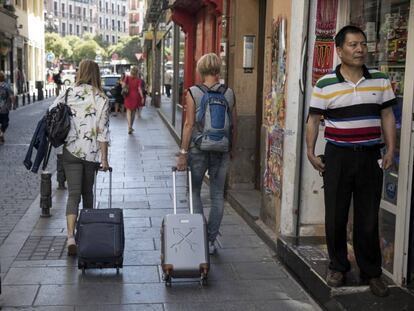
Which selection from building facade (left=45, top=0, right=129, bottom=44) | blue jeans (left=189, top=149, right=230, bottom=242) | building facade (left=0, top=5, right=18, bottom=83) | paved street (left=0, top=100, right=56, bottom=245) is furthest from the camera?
building facade (left=45, top=0, right=129, bottom=44)

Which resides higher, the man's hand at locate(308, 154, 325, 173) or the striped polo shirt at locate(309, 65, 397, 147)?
the striped polo shirt at locate(309, 65, 397, 147)

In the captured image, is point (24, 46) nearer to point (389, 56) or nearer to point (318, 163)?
point (389, 56)

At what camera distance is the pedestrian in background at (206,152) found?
5.62 meters

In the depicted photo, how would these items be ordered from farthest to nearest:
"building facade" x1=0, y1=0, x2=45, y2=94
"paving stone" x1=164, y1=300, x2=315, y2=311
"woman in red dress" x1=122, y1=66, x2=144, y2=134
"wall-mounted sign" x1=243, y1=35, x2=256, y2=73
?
"building facade" x1=0, y1=0, x2=45, y2=94 → "woman in red dress" x1=122, y1=66, x2=144, y2=134 → "wall-mounted sign" x1=243, y1=35, x2=256, y2=73 → "paving stone" x1=164, y1=300, x2=315, y2=311

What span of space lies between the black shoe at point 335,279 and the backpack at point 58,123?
274 centimetres

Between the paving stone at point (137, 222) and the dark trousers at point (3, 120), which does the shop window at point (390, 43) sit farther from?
the dark trousers at point (3, 120)

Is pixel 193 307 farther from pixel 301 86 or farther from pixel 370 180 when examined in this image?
pixel 301 86

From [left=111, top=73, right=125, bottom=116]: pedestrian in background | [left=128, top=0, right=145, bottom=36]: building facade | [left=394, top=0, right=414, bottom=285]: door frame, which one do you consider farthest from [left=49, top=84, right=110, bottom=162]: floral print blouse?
[left=128, top=0, right=145, bottom=36]: building facade

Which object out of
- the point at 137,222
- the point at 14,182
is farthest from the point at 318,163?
the point at 14,182

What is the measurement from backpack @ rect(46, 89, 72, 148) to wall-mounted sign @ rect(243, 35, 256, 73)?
3.34 meters

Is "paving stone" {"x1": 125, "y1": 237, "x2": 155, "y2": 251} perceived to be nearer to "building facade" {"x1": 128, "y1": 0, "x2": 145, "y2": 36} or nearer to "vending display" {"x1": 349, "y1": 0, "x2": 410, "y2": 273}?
"vending display" {"x1": 349, "y1": 0, "x2": 410, "y2": 273}

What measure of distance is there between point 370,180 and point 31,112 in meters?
23.4

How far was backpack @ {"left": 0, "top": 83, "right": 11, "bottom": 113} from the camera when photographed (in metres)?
14.6

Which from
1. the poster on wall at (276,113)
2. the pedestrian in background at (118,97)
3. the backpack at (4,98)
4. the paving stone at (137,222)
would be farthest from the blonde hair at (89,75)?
the pedestrian in background at (118,97)
